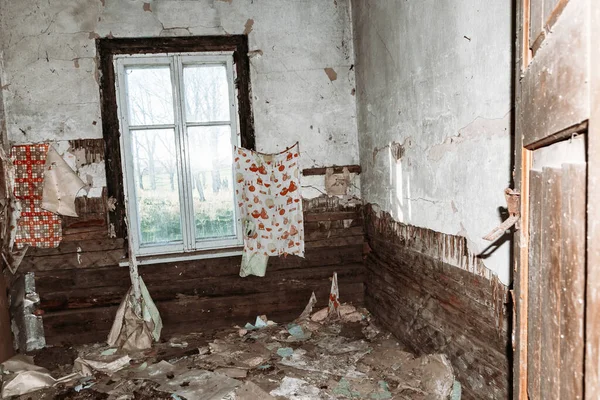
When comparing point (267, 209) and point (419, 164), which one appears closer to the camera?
point (419, 164)

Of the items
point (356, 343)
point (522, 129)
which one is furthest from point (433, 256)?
point (522, 129)

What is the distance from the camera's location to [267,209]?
375 centimetres

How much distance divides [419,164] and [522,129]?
151 cm

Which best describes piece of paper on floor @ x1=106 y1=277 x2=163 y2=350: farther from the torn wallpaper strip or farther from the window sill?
→ the torn wallpaper strip

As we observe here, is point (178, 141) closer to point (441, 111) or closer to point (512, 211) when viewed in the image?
point (441, 111)

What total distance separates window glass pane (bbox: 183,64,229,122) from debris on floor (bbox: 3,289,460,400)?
1.94 m

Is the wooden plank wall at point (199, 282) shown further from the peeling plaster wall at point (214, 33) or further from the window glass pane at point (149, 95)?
the window glass pane at point (149, 95)

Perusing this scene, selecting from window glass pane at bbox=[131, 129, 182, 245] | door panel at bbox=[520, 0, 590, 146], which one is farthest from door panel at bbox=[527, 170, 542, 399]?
window glass pane at bbox=[131, 129, 182, 245]

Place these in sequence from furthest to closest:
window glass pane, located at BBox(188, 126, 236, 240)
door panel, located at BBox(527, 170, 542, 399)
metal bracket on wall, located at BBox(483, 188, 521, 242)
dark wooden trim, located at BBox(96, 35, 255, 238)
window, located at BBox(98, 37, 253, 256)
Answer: window glass pane, located at BBox(188, 126, 236, 240) < window, located at BBox(98, 37, 253, 256) < dark wooden trim, located at BBox(96, 35, 255, 238) < metal bracket on wall, located at BBox(483, 188, 521, 242) < door panel, located at BBox(527, 170, 542, 399)

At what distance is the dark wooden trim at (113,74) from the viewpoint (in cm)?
349

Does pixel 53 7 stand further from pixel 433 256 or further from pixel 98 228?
pixel 433 256

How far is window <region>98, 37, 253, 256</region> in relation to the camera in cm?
363

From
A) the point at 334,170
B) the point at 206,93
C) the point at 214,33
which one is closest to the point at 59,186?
the point at 206,93

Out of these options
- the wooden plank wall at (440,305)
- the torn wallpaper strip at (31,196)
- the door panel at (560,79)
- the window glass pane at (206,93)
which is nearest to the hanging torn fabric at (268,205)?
the window glass pane at (206,93)
